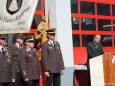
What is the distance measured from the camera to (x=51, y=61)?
29.4 feet

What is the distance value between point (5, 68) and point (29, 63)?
69 centimetres

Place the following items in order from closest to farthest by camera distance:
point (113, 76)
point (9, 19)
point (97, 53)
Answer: point (9, 19), point (113, 76), point (97, 53)

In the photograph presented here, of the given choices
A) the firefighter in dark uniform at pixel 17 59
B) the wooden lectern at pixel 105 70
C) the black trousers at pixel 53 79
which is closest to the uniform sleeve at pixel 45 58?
the black trousers at pixel 53 79

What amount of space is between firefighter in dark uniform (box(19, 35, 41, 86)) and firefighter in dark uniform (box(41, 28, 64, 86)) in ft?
1.11

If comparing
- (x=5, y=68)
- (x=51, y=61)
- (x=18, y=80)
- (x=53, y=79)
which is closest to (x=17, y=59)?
(x=18, y=80)

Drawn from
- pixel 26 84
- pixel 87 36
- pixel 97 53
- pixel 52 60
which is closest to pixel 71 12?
pixel 87 36

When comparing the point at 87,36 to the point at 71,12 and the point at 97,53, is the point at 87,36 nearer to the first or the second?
the point at 71,12

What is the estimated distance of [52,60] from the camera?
8977 millimetres

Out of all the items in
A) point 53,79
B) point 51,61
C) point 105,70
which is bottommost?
point 53,79

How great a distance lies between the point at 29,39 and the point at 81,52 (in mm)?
3363

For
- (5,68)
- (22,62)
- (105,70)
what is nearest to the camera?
(105,70)

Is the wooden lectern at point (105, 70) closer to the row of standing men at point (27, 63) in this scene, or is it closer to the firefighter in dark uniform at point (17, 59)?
the row of standing men at point (27, 63)

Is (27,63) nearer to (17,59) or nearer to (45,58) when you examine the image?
(17,59)

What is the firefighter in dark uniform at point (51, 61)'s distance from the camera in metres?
8.87
